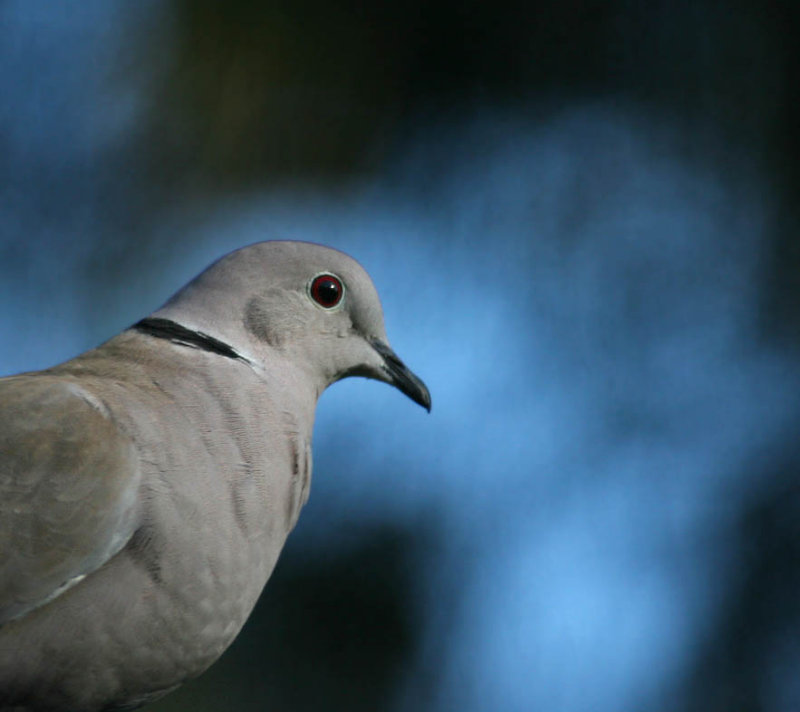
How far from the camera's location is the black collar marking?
111 centimetres

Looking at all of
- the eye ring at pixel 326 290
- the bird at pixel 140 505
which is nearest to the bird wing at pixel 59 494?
the bird at pixel 140 505

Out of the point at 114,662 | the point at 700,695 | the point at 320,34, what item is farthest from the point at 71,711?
the point at 320,34

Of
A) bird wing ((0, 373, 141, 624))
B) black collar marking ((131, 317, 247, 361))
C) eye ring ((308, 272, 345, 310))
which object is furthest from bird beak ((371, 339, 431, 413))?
bird wing ((0, 373, 141, 624))

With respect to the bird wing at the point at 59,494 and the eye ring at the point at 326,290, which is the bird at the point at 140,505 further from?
the eye ring at the point at 326,290

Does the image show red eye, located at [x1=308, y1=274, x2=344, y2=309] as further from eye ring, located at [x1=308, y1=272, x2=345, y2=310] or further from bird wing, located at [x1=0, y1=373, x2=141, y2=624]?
bird wing, located at [x1=0, y1=373, x2=141, y2=624]

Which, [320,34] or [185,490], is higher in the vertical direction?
[320,34]

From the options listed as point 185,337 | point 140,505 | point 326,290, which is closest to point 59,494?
point 140,505

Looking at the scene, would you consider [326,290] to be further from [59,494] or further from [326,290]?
[59,494]

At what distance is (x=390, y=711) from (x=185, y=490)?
8.34ft

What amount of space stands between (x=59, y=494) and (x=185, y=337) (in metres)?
0.25

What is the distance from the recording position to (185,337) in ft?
3.67

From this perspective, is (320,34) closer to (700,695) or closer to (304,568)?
(304,568)

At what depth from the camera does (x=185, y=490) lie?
3.17 feet

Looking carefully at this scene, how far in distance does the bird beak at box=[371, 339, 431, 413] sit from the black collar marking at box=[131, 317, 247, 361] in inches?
9.2
